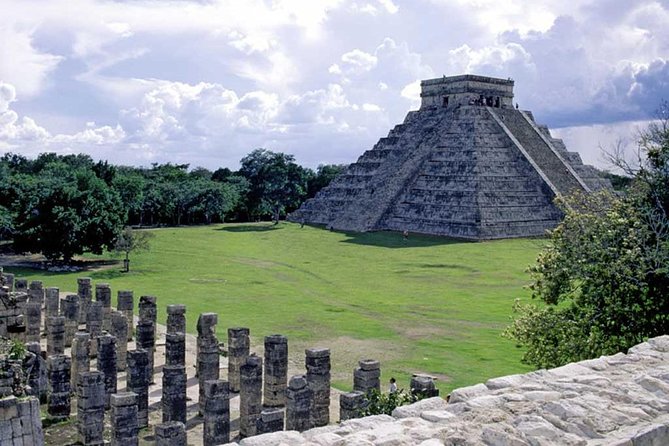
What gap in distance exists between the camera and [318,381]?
1377 centimetres

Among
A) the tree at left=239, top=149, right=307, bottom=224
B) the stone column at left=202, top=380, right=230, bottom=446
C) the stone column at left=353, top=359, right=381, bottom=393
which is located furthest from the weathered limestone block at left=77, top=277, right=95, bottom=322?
the tree at left=239, top=149, right=307, bottom=224

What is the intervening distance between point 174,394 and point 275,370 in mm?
2274

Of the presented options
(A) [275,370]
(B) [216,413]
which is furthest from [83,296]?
(B) [216,413]

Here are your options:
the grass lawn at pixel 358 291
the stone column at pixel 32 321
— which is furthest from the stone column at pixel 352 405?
the stone column at pixel 32 321

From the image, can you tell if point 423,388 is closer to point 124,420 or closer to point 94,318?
point 124,420

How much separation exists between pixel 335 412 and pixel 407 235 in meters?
32.4

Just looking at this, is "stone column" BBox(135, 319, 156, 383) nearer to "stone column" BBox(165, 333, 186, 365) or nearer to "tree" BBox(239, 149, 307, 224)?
"stone column" BBox(165, 333, 186, 365)

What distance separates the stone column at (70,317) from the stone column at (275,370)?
780 centimetres

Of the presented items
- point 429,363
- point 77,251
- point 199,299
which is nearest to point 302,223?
point 77,251

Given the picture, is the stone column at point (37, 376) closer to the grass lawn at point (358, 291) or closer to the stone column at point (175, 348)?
the stone column at point (175, 348)

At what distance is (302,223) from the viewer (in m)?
57.5

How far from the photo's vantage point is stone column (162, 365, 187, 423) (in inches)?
540

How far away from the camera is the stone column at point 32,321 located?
19688 mm

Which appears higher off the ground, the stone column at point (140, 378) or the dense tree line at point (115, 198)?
the dense tree line at point (115, 198)
